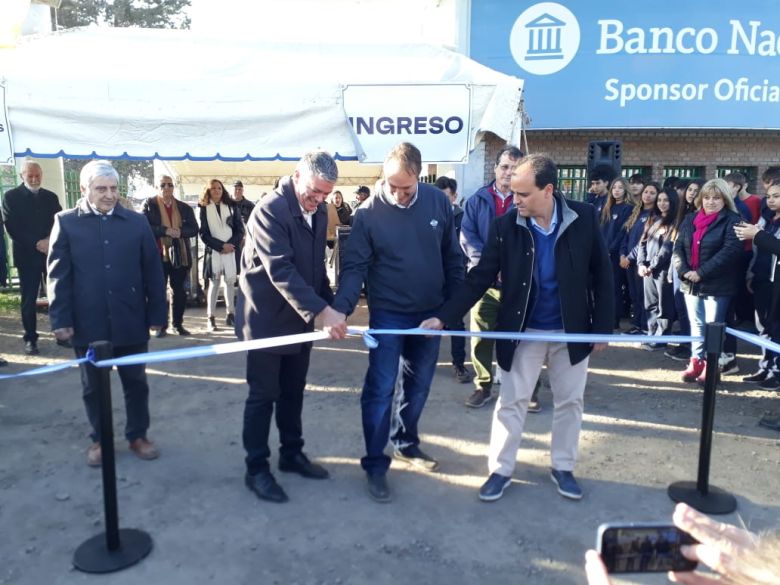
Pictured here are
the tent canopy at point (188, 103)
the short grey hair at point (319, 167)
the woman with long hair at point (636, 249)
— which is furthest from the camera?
the woman with long hair at point (636, 249)

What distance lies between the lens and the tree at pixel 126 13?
104 feet

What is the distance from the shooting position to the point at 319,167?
11.3 ft

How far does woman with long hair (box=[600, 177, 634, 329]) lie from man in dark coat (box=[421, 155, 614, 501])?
4.59 metres

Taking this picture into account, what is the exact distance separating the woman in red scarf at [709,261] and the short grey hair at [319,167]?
3.83m

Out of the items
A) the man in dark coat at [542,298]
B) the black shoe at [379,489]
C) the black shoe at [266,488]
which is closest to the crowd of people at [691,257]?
the man in dark coat at [542,298]

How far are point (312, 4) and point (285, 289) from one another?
1312 centimetres

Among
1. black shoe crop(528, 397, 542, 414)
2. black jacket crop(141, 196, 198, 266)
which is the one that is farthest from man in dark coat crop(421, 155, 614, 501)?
black jacket crop(141, 196, 198, 266)

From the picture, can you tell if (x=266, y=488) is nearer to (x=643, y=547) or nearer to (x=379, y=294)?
(x=379, y=294)

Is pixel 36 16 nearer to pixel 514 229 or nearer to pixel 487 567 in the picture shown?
pixel 514 229

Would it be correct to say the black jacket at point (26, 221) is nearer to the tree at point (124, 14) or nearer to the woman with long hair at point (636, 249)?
the woman with long hair at point (636, 249)

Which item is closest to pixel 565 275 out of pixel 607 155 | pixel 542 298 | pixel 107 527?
pixel 542 298

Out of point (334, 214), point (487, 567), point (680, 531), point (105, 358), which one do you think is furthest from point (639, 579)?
point (334, 214)

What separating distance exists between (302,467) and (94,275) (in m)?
1.79

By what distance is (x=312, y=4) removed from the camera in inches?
579
